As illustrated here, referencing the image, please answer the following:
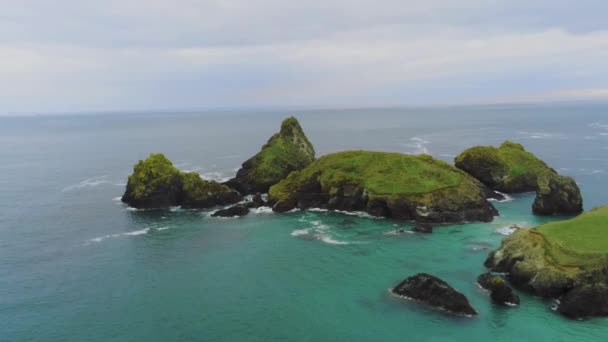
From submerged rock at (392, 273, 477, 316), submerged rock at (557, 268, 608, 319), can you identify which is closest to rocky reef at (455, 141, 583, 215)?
submerged rock at (557, 268, 608, 319)

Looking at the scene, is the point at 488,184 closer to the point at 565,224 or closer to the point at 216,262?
the point at 565,224

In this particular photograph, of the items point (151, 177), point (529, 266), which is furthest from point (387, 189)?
point (151, 177)

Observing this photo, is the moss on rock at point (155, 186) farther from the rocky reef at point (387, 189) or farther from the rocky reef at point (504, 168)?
the rocky reef at point (504, 168)

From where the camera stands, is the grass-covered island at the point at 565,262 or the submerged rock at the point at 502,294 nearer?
the grass-covered island at the point at 565,262

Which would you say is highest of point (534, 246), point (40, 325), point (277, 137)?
point (277, 137)

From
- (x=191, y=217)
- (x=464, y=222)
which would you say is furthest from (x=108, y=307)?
(x=464, y=222)

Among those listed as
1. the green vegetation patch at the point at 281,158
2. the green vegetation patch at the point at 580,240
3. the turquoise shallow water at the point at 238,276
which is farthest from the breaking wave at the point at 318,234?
the green vegetation patch at the point at 281,158

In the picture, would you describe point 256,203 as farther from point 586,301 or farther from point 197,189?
point 586,301

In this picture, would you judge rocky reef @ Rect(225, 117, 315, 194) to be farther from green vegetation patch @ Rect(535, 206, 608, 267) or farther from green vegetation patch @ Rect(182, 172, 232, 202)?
green vegetation patch @ Rect(535, 206, 608, 267)
